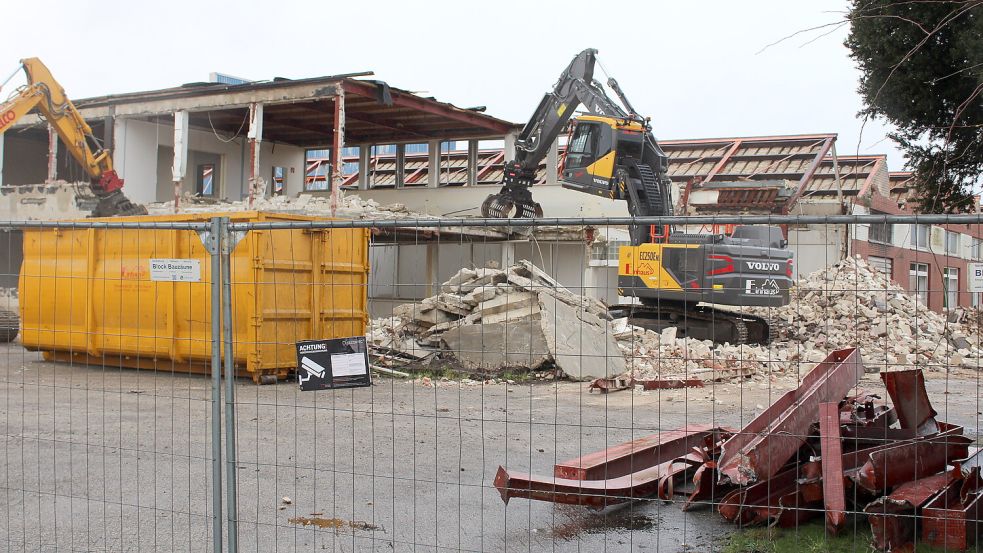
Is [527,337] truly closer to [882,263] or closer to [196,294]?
[196,294]

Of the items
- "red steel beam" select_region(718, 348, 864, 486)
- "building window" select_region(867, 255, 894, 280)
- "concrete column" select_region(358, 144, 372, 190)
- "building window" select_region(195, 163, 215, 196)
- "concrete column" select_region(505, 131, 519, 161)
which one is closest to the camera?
"red steel beam" select_region(718, 348, 864, 486)

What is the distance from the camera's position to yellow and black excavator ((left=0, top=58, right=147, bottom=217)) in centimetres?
1995

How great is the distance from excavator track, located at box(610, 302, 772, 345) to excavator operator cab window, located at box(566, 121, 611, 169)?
9.59 ft

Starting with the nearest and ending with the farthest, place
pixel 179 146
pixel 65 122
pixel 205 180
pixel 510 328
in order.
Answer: pixel 510 328 → pixel 65 122 → pixel 179 146 → pixel 205 180

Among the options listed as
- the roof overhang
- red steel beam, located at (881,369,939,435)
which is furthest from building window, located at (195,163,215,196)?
red steel beam, located at (881,369,939,435)

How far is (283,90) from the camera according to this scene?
71.3 feet

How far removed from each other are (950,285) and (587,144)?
13581 mm

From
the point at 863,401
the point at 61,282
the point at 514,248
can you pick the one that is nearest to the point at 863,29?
the point at 863,401

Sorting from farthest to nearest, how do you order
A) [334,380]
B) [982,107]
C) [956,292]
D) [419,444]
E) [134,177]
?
[134,177] → [419,444] → [982,107] → [334,380] → [956,292]

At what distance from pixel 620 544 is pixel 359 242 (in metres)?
8.78

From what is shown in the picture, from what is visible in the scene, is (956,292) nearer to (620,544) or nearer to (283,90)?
(620,544)

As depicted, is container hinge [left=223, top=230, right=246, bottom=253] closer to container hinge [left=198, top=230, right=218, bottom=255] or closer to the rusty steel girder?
container hinge [left=198, top=230, right=218, bottom=255]

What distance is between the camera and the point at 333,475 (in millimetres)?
5922

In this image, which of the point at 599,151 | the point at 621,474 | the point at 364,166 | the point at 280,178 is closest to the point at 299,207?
the point at 364,166
